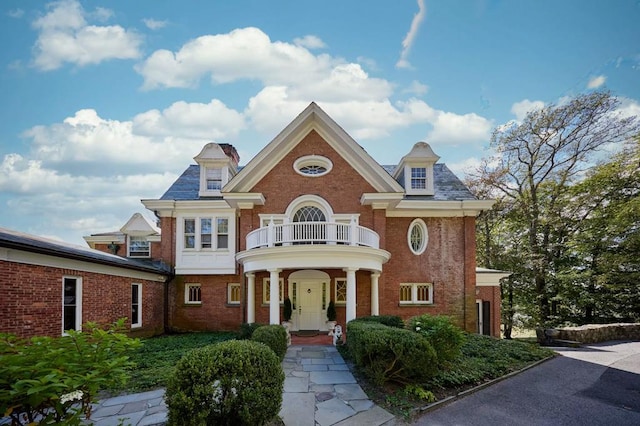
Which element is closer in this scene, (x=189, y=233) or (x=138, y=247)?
(x=189, y=233)

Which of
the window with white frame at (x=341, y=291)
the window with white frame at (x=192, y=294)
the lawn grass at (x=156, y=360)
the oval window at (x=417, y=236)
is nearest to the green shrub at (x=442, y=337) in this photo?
the lawn grass at (x=156, y=360)

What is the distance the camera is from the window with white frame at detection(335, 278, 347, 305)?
1559cm

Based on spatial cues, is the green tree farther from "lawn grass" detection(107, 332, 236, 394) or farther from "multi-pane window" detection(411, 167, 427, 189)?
"lawn grass" detection(107, 332, 236, 394)

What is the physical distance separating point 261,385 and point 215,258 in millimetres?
11974

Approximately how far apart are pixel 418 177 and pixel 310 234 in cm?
739

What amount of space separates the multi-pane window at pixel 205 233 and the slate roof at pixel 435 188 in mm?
1363

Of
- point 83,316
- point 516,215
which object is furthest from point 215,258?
point 516,215

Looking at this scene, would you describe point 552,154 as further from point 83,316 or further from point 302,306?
point 83,316

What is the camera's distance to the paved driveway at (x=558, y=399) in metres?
6.76

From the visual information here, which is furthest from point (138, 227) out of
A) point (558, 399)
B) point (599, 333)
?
point (599, 333)

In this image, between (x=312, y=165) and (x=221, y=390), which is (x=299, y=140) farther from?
(x=221, y=390)

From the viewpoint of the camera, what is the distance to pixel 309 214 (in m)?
15.8

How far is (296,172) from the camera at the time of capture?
15766mm

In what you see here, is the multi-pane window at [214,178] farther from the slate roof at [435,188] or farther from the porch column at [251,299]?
the porch column at [251,299]
